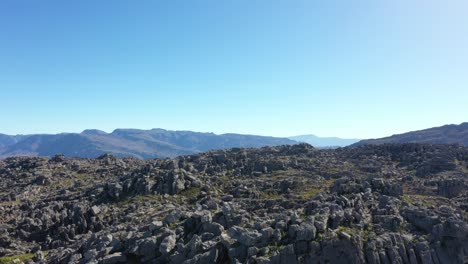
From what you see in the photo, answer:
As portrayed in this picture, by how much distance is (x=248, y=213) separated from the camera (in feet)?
222

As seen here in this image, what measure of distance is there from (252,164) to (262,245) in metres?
103

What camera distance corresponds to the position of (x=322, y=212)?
5741cm

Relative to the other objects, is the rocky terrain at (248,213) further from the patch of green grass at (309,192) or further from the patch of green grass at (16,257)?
the patch of green grass at (309,192)

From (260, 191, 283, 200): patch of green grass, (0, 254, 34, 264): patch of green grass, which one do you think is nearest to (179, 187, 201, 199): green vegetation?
(260, 191, 283, 200): patch of green grass

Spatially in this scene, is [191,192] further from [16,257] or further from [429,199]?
[429,199]

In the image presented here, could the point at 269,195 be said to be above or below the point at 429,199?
below

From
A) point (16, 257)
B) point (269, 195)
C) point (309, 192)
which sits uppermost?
point (309, 192)

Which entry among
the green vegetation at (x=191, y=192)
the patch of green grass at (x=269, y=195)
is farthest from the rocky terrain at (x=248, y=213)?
the patch of green grass at (x=269, y=195)

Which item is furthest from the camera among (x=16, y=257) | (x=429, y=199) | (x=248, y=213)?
(x=429, y=199)

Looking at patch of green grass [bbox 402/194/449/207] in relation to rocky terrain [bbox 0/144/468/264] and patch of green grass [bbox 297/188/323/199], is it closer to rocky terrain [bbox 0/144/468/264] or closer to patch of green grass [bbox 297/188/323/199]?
rocky terrain [bbox 0/144/468/264]

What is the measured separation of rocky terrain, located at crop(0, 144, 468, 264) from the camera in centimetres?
5016

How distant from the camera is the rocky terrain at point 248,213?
165 feet

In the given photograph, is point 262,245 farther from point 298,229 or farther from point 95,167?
point 95,167

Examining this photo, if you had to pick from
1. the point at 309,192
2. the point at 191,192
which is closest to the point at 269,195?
the point at 309,192
